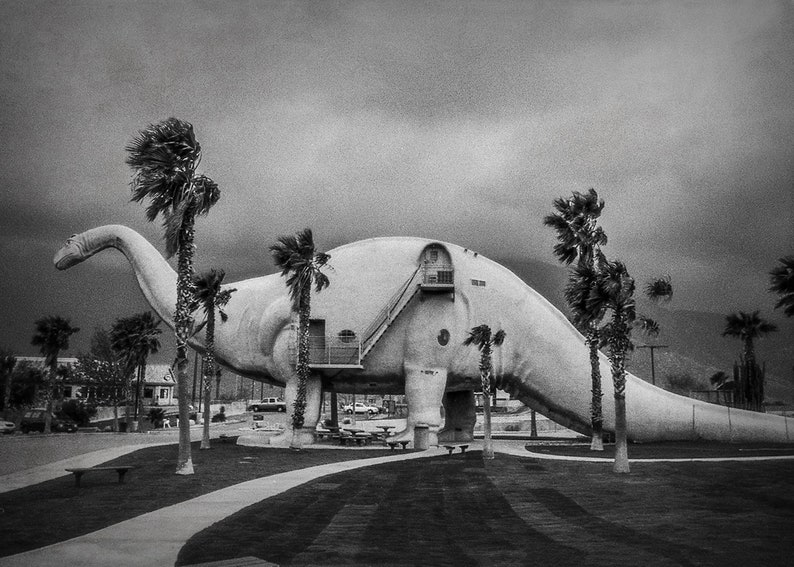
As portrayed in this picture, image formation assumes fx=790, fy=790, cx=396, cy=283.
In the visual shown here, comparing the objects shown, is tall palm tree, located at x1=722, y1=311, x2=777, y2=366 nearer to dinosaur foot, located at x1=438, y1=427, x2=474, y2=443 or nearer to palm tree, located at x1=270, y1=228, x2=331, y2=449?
dinosaur foot, located at x1=438, y1=427, x2=474, y2=443

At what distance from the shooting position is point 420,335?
3697 cm

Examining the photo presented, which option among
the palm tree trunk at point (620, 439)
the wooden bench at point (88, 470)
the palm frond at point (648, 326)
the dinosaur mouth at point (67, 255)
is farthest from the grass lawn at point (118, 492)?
the palm frond at point (648, 326)

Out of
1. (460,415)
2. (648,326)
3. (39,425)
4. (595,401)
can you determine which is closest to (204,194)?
(648,326)

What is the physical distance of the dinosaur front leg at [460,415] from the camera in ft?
137

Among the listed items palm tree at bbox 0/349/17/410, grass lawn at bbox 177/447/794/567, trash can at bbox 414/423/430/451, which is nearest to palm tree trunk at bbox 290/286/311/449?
trash can at bbox 414/423/430/451

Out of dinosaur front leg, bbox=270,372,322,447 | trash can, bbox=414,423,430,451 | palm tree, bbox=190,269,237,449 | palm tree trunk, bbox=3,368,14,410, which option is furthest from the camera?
palm tree trunk, bbox=3,368,14,410

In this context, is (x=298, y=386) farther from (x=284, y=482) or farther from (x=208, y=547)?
(x=208, y=547)

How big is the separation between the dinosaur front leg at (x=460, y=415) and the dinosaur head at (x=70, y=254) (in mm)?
19645

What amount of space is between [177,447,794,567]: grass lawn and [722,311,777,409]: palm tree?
2883 cm

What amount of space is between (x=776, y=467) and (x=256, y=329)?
23118 mm

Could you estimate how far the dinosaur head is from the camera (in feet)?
118

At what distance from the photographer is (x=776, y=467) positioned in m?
22.7

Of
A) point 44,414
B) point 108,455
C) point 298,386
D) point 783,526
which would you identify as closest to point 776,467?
point 783,526

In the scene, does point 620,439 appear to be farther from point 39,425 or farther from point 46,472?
point 39,425
